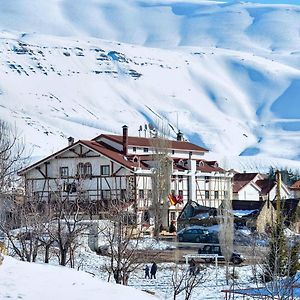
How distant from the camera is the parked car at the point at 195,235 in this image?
53.9 meters

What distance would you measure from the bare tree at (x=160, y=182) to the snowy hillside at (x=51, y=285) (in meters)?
35.3

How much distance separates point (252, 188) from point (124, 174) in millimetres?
20269

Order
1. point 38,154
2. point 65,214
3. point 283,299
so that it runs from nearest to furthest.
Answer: point 283,299 < point 65,214 < point 38,154

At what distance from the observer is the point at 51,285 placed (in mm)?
19328

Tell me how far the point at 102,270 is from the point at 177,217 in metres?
23.7

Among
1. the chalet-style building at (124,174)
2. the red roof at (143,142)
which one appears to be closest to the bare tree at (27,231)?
the chalet-style building at (124,174)

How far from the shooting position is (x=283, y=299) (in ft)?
86.8

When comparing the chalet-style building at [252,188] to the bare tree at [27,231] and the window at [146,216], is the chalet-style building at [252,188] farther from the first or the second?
the bare tree at [27,231]

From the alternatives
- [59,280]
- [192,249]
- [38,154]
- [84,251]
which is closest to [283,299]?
[59,280]

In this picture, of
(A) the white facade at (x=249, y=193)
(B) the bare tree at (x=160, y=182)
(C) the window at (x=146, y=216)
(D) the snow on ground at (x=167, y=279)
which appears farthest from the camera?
(A) the white facade at (x=249, y=193)

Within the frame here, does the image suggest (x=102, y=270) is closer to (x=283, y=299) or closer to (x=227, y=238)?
(x=227, y=238)

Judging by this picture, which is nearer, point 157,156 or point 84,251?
point 84,251

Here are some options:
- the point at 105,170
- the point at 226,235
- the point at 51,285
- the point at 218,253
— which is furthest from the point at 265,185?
the point at 51,285

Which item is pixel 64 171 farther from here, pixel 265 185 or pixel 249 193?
pixel 265 185
